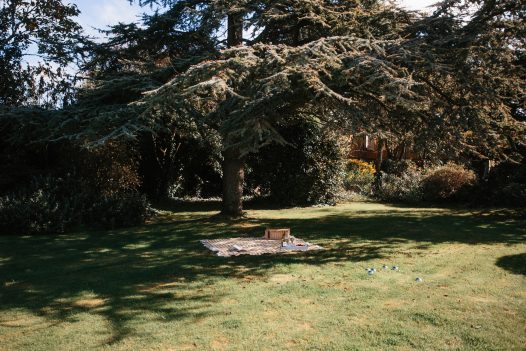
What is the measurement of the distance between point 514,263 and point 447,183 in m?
11.2

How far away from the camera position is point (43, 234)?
415 inches

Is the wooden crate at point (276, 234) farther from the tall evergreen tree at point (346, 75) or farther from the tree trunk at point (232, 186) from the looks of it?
the tree trunk at point (232, 186)

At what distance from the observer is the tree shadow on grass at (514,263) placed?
6.81m

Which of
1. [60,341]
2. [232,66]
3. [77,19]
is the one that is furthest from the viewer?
[77,19]

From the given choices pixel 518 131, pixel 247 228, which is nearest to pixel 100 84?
pixel 247 228

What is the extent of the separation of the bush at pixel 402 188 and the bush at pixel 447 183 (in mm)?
379

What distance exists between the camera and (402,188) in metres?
18.9

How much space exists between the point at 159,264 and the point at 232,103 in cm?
378

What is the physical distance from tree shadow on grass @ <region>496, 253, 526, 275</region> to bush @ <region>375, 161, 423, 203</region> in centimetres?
1063

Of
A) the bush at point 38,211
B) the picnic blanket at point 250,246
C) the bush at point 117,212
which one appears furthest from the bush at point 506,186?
the bush at point 38,211

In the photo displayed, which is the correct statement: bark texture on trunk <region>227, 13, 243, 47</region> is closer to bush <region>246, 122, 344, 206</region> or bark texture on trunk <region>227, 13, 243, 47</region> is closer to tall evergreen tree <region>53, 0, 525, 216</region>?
tall evergreen tree <region>53, 0, 525, 216</region>

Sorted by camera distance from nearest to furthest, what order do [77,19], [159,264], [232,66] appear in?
1. [159,264]
2. [232,66]
3. [77,19]

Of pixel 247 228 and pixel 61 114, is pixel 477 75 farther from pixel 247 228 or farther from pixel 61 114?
pixel 61 114

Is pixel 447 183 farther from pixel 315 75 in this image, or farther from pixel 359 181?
pixel 315 75
